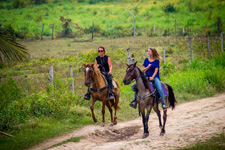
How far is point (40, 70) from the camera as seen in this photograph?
19.6 m

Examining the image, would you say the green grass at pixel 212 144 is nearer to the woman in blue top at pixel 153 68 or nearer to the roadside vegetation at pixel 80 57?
the woman in blue top at pixel 153 68

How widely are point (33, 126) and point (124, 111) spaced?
416cm

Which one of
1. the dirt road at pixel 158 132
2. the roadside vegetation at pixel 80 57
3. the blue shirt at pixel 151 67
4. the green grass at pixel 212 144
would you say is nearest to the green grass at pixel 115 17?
the roadside vegetation at pixel 80 57

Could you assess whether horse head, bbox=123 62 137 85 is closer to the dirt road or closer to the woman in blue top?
the woman in blue top

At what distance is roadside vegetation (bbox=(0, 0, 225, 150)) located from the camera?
9.71 m

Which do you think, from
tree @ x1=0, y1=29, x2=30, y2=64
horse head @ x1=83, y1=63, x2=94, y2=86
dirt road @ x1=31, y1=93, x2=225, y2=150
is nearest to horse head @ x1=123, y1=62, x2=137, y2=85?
horse head @ x1=83, y1=63, x2=94, y2=86

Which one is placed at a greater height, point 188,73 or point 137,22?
point 137,22

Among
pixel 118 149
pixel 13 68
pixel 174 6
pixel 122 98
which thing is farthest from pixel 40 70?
pixel 174 6

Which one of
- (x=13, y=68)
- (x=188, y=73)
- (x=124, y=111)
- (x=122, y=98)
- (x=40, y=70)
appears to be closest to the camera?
(x=124, y=111)

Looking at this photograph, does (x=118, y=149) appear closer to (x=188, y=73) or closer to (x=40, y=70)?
(x=188, y=73)

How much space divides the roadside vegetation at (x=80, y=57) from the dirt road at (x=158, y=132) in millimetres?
1036

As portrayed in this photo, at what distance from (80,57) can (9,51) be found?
50.5 feet

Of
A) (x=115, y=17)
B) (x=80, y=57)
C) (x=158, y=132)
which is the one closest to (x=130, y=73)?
(x=158, y=132)

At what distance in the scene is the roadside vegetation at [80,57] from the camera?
9707 mm
